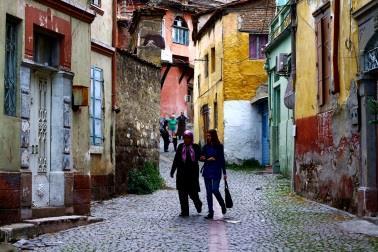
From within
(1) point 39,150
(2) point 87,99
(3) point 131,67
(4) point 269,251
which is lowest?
(4) point 269,251

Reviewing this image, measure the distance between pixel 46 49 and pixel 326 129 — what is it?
21.8 ft

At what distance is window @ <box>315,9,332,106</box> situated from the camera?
1541cm

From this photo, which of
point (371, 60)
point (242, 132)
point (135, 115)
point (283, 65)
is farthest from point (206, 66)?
point (371, 60)

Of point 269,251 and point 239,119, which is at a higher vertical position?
point 239,119

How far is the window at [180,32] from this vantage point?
151ft

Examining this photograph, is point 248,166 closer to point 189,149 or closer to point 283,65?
point 283,65

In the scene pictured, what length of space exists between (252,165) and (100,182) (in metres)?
14.9

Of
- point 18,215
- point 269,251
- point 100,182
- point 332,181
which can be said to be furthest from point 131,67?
point 269,251

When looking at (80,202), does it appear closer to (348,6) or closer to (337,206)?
(337,206)

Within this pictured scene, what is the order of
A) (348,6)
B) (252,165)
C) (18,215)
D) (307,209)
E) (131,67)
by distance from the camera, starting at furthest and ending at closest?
(252,165)
(131,67)
(307,209)
(348,6)
(18,215)

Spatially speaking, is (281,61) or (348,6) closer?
(348,6)

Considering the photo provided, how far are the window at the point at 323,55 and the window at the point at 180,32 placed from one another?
30.2 metres

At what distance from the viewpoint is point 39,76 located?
38.2ft

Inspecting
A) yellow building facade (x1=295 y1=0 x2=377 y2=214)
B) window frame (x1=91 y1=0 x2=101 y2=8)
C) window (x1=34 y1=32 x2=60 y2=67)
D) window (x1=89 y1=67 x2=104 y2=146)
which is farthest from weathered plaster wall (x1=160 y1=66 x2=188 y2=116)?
window (x1=34 y1=32 x2=60 y2=67)
